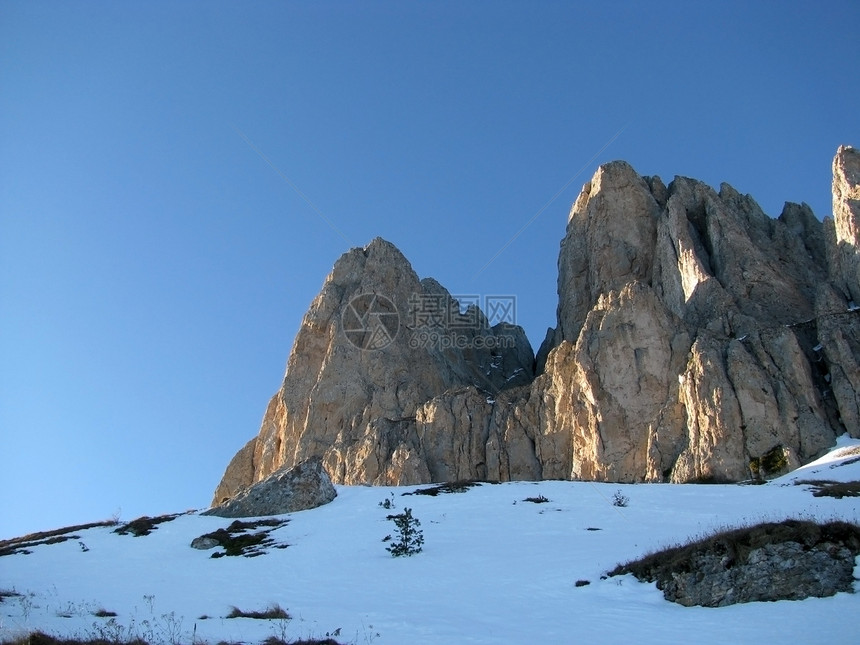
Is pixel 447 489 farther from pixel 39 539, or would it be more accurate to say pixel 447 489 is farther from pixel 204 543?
pixel 39 539

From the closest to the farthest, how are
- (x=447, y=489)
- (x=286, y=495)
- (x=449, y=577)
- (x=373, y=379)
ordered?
(x=449, y=577), (x=286, y=495), (x=447, y=489), (x=373, y=379)

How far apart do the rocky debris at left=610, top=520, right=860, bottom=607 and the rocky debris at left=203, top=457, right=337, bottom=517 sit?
80.5ft

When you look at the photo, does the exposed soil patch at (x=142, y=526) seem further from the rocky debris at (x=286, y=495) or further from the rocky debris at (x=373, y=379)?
the rocky debris at (x=373, y=379)

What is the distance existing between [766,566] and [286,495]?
27858 mm

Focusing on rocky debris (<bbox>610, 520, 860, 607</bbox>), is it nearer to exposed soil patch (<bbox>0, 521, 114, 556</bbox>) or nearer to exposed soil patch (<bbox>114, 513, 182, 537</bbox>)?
exposed soil patch (<bbox>114, 513, 182, 537</bbox>)

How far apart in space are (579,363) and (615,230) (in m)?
28.3

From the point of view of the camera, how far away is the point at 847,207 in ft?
205

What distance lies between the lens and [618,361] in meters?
59.2

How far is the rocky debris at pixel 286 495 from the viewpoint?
127 feet

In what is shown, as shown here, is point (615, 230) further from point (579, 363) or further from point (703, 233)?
point (579, 363)

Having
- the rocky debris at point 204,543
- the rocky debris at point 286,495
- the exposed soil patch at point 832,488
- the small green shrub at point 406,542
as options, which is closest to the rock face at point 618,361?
the exposed soil patch at point 832,488

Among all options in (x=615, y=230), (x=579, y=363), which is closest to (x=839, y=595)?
(x=579, y=363)

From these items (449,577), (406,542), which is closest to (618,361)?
(406,542)

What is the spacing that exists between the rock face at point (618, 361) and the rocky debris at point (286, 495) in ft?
64.6
